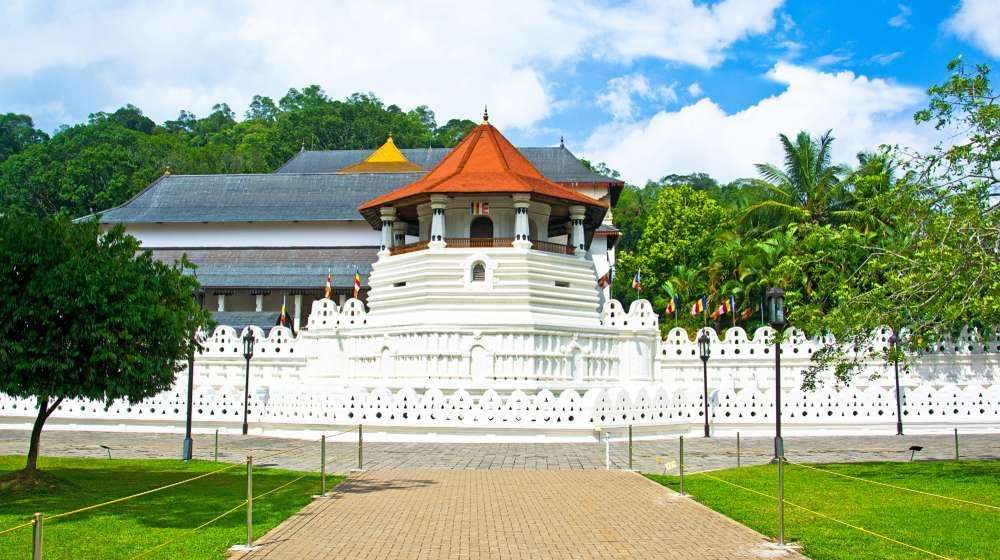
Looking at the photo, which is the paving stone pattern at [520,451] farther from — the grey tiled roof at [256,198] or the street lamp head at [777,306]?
the grey tiled roof at [256,198]

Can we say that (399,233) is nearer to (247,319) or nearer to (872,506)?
(247,319)

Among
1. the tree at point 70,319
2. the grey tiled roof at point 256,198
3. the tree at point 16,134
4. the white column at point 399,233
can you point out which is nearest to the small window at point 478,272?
the white column at point 399,233

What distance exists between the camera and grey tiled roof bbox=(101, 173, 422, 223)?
53156 mm

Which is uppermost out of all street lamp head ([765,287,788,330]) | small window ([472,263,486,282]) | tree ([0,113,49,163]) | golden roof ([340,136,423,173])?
tree ([0,113,49,163])

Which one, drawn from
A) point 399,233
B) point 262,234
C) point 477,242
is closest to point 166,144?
point 262,234

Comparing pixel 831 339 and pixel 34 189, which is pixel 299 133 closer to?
pixel 34 189

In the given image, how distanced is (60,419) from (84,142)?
62329 millimetres

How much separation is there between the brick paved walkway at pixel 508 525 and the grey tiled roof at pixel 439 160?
4631cm

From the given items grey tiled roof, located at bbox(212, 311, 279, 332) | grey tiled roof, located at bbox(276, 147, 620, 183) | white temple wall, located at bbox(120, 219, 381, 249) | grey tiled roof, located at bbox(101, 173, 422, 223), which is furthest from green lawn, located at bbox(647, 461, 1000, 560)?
grey tiled roof, located at bbox(276, 147, 620, 183)

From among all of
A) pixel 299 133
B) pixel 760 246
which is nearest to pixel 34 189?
pixel 299 133

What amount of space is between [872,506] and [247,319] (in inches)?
1373

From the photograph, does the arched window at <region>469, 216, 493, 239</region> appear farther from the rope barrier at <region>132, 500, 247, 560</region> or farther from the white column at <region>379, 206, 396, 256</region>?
the rope barrier at <region>132, 500, 247, 560</region>

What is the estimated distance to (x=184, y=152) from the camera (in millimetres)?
83688

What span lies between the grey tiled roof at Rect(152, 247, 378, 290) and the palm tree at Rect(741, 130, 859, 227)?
20.2 metres
